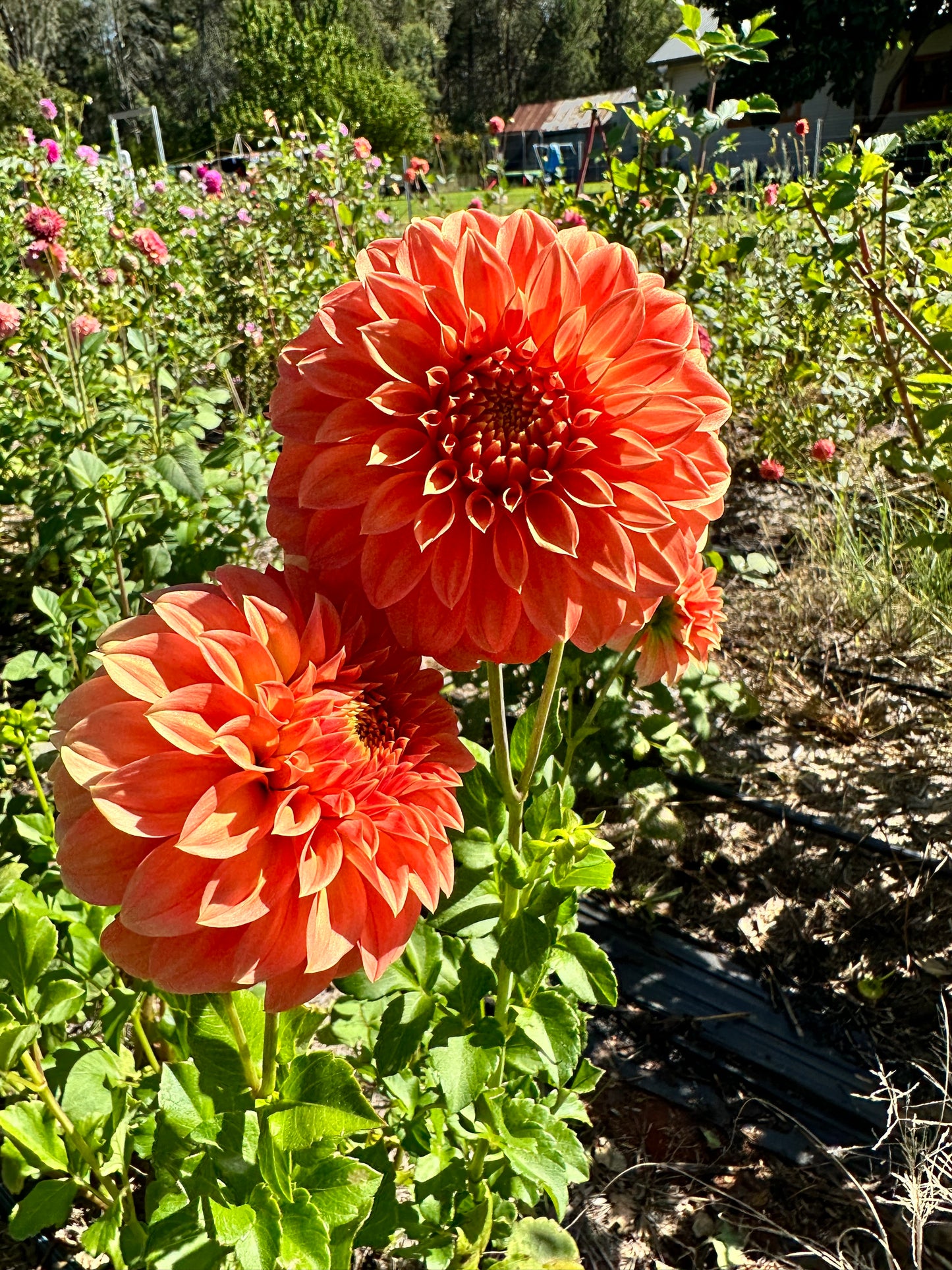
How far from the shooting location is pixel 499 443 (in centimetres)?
66

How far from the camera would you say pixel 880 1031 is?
6.43 ft

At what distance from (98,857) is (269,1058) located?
346 millimetres

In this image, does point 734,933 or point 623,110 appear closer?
point 734,933

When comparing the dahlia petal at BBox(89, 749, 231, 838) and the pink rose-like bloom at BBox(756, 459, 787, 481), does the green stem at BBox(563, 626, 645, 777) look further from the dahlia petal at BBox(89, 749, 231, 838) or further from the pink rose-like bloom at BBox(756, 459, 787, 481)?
the pink rose-like bloom at BBox(756, 459, 787, 481)

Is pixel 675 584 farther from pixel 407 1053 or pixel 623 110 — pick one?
pixel 623 110

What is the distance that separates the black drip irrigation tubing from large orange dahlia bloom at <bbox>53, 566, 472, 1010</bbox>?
6.01ft

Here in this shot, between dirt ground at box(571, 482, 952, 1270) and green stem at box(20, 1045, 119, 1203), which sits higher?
green stem at box(20, 1045, 119, 1203)

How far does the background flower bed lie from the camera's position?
2.11m

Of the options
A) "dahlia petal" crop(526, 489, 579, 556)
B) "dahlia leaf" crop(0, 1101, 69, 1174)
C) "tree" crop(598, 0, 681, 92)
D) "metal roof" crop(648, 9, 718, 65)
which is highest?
"tree" crop(598, 0, 681, 92)

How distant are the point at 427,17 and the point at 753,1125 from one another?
164ft

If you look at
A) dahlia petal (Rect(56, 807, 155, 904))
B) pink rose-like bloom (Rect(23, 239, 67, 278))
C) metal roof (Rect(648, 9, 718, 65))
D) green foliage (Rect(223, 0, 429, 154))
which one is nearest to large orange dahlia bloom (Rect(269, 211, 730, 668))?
dahlia petal (Rect(56, 807, 155, 904))

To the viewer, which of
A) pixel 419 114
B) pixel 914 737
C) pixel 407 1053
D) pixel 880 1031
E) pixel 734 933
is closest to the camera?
pixel 407 1053

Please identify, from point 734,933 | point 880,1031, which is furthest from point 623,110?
point 880,1031

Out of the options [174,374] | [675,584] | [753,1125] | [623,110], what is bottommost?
[753,1125]
